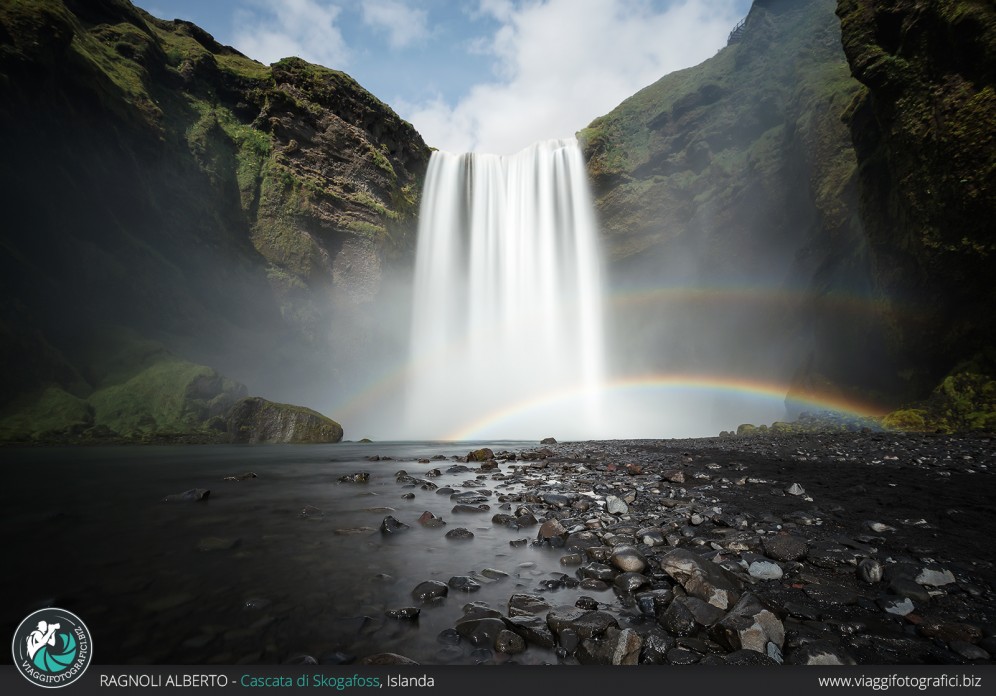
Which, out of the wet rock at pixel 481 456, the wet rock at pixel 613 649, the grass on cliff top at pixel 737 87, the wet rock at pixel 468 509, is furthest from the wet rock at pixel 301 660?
the grass on cliff top at pixel 737 87

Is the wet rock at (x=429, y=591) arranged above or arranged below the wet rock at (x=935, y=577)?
below

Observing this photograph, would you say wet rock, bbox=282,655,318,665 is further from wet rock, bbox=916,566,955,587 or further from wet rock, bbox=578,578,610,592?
wet rock, bbox=916,566,955,587

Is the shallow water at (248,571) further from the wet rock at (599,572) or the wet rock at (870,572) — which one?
the wet rock at (870,572)

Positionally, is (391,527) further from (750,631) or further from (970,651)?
(970,651)

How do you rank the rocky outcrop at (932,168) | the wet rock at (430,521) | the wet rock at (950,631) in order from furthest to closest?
the rocky outcrop at (932,168) → the wet rock at (430,521) → the wet rock at (950,631)

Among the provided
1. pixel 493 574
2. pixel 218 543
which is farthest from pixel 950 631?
pixel 218 543

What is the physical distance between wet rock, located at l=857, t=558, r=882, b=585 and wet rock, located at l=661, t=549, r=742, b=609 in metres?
1.11

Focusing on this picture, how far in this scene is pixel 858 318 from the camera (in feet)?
82.1

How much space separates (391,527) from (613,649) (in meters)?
3.56

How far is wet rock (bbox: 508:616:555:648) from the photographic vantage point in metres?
2.41

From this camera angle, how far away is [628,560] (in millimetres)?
3502

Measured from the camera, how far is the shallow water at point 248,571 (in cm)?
245

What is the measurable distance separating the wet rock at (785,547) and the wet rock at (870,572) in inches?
16.9

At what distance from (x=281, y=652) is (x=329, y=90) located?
192 ft
